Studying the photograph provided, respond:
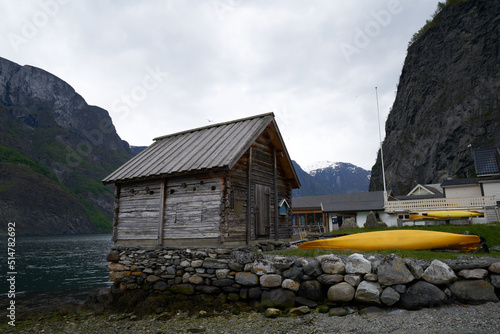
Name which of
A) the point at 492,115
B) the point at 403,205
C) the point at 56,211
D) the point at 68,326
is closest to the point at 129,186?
the point at 68,326

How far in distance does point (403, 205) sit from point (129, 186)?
103 ft

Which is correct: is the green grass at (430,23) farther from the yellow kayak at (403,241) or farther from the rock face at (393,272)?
the rock face at (393,272)

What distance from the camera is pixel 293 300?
32.7 feet

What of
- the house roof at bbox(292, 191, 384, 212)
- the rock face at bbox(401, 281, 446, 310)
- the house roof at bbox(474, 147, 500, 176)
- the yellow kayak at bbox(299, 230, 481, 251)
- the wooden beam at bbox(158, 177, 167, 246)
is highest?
the house roof at bbox(474, 147, 500, 176)

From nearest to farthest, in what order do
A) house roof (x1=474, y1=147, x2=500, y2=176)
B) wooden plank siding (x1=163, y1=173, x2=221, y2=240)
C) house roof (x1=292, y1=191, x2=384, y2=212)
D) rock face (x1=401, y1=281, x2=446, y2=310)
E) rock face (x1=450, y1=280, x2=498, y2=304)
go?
1. rock face (x1=450, y1=280, x2=498, y2=304)
2. rock face (x1=401, y1=281, x2=446, y2=310)
3. wooden plank siding (x1=163, y1=173, x2=221, y2=240)
4. house roof (x1=474, y1=147, x2=500, y2=176)
5. house roof (x1=292, y1=191, x2=384, y2=212)

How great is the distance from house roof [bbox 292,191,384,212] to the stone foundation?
2935cm

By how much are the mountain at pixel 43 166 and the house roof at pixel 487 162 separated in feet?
353

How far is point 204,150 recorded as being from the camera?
593 inches

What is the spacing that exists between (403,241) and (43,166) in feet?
513

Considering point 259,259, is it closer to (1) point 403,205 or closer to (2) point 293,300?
(2) point 293,300

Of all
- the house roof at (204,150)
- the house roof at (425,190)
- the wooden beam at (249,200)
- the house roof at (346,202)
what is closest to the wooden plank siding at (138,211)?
the house roof at (204,150)

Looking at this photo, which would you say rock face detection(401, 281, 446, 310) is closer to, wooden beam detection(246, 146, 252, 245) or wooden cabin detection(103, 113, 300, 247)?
wooden cabin detection(103, 113, 300, 247)

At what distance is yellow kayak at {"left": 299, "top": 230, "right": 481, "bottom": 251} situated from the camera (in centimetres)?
1048

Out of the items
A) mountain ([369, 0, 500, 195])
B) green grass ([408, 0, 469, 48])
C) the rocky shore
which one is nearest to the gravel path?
the rocky shore
